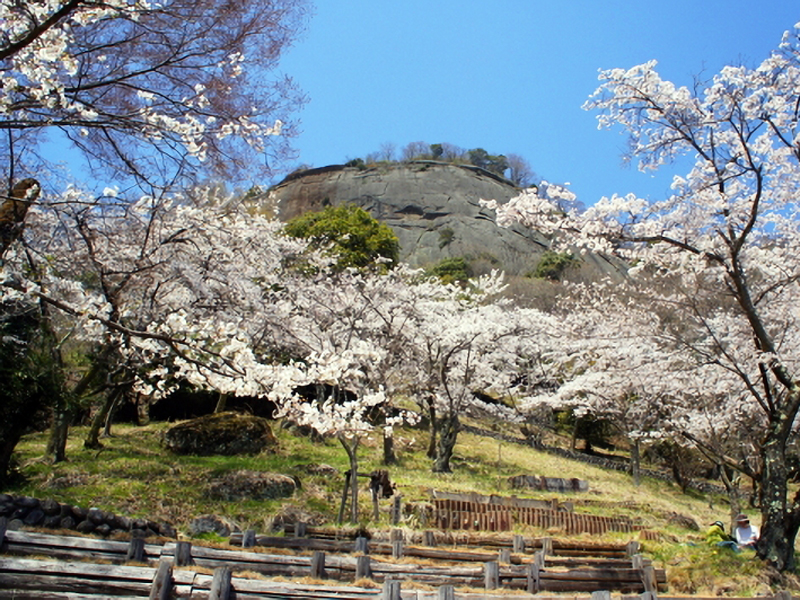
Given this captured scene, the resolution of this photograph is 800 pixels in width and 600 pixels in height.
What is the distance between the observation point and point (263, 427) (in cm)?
1767

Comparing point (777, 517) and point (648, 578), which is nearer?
point (648, 578)

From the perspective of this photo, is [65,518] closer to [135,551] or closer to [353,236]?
[135,551]

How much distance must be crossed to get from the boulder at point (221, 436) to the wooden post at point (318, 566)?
987cm

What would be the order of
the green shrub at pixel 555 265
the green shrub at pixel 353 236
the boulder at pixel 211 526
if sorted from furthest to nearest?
the green shrub at pixel 555 265 → the green shrub at pixel 353 236 → the boulder at pixel 211 526

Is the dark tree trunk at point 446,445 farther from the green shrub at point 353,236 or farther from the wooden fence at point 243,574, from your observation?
the green shrub at point 353,236

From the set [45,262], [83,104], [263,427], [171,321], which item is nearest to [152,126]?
[83,104]

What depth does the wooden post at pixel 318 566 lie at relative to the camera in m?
7.20

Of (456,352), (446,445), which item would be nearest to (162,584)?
(446,445)

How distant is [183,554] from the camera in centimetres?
702

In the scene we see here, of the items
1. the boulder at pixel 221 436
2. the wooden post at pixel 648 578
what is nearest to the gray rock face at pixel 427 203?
the boulder at pixel 221 436

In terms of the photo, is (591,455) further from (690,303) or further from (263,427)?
Result: (690,303)

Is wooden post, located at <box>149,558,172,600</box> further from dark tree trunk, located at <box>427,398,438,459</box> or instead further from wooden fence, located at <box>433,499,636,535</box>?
dark tree trunk, located at <box>427,398,438,459</box>

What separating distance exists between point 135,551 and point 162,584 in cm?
160

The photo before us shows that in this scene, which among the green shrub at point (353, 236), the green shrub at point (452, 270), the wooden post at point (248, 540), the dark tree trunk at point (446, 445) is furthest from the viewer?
the green shrub at point (452, 270)
